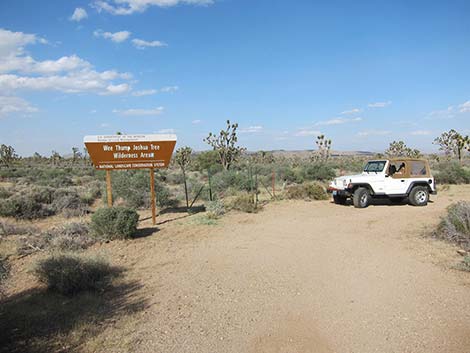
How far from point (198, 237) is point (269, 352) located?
19.2ft

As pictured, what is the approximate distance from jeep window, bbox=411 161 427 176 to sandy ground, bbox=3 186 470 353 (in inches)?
175

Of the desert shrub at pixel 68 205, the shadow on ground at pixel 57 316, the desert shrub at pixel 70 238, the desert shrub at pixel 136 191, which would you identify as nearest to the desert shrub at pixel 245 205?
the desert shrub at pixel 136 191

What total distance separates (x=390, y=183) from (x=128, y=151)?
33.1ft

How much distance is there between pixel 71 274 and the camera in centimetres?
579

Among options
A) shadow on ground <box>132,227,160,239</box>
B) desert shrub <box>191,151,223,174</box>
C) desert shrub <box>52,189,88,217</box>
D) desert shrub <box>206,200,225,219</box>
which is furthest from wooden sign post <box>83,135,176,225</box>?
desert shrub <box>191,151,223,174</box>

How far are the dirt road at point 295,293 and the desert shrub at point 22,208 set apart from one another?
5.73m

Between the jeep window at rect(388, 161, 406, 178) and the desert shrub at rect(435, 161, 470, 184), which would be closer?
the jeep window at rect(388, 161, 406, 178)

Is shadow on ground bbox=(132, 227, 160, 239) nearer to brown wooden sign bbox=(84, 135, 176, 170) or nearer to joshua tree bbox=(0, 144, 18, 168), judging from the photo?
brown wooden sign bbox=(84, 135, 176, 170)

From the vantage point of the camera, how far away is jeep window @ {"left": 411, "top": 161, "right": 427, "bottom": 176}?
13875 millimetres

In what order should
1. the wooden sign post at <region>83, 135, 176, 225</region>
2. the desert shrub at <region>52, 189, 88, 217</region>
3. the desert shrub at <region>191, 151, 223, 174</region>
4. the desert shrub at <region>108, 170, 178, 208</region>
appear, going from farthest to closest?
the desert shrub at <region>191, 151, 223, 174</region>
the desert shrub at <region>108, 170, 178, 208</region>
the desert shrub at <region>52, 189, 88, 217</region>
the wooden sign post at <region>83, 135, 176, 225</region>

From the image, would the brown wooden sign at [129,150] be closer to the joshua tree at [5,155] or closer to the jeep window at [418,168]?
the jeep window at [418,168]

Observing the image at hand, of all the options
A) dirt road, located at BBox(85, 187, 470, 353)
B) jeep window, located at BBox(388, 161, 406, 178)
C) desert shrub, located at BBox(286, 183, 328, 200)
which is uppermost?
jeep window, located at BBox(388, 161, 406, 178)

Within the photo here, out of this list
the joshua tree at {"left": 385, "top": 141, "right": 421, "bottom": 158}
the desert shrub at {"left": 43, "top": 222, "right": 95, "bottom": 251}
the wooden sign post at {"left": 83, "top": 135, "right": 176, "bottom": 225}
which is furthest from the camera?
the joshua tree at {"left": 385, "top": 141, "right": 421, "bottom": 158}

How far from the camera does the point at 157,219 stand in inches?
493
